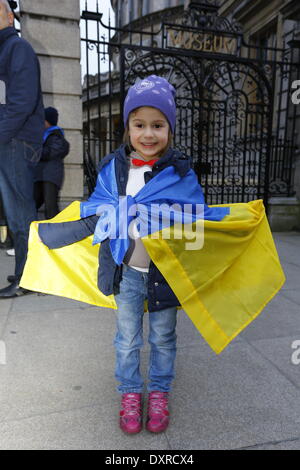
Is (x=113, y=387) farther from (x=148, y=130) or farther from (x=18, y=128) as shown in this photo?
(x=18, y=128)

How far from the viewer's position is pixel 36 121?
3.08 metres

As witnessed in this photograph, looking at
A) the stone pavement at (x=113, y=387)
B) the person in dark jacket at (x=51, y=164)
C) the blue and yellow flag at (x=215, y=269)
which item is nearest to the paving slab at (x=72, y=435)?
the stone pavement at (x=113, y=387)

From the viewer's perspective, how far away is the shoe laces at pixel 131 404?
1.66 m

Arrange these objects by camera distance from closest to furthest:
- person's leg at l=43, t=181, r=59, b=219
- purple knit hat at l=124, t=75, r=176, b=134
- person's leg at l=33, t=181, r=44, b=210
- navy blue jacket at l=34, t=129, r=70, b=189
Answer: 1. purple knit hat at l=124, t=75, r=176, b=134
2. navy blue jacket at l=34, t=129, r=70, b=189
3. person's leg at l=43, t=181, r=59, b=219
4. person's leg at l=33, t=181, r=44, b=210

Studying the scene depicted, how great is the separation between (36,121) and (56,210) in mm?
1162

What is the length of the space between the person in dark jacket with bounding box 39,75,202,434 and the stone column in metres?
3.83

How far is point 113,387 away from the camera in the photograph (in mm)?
1984

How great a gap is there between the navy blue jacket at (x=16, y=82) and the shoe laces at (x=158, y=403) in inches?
92.6

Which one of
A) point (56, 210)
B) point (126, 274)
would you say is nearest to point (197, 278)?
point (126, 274)

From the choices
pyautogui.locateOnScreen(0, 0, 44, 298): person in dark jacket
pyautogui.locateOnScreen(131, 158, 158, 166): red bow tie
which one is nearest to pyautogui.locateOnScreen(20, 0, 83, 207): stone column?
pyautogui.locateOnScreen(0, 0, 44, 298): person in dark jacket

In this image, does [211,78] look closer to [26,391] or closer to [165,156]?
[165,156]

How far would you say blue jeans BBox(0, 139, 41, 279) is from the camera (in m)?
3.02

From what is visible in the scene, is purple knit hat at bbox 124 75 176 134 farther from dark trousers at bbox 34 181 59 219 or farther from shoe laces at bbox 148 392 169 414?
dark trousers at bbox 34 181 59 219

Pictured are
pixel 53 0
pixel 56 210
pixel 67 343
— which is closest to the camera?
pixel 67 343
